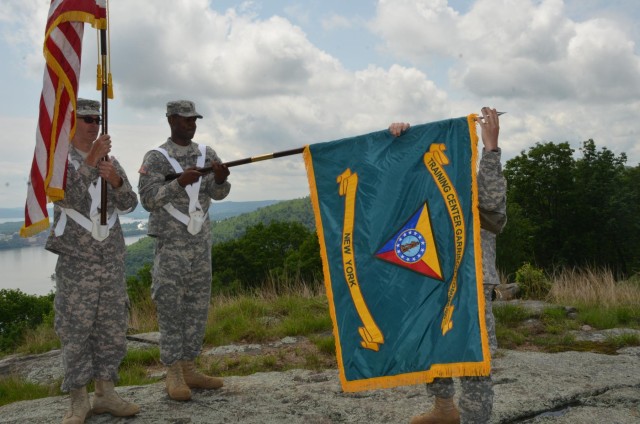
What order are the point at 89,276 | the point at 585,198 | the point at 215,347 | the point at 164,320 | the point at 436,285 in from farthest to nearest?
the point at 585,198 < the point at 215,347 < the point at 164,320 < the point at 89,276 < the point at 436,285

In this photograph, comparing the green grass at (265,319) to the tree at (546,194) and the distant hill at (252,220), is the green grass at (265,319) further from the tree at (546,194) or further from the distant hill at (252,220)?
the distant hill at (252,220)

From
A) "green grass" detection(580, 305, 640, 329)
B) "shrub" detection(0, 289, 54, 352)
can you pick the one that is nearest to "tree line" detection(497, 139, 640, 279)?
"shrub" detection(0, 289, 54, 352)

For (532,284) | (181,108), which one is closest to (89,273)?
(181,108)

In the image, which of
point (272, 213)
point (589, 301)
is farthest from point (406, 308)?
point (272, 213)

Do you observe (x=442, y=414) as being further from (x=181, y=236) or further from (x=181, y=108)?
(x=181, y=108)

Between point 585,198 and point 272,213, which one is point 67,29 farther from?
point 272,213

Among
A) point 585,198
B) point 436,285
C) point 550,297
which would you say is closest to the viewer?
point 436,285

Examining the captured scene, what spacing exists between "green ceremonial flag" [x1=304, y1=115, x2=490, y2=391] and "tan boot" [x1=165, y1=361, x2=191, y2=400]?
1.57 metres

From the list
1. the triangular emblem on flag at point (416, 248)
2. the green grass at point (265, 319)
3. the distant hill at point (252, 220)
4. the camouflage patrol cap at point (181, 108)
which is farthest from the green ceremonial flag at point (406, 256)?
the distant hill at point (252, 220)

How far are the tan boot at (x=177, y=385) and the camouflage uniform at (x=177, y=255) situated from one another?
0.08 metres

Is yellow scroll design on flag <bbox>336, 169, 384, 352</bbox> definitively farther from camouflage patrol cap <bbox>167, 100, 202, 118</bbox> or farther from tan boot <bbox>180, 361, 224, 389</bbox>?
tan boot <bbox>180, 361, 224, 389</bbox>

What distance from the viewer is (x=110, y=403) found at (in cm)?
435

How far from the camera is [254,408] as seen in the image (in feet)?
14.9

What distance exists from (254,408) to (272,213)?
Answer: 506ft
